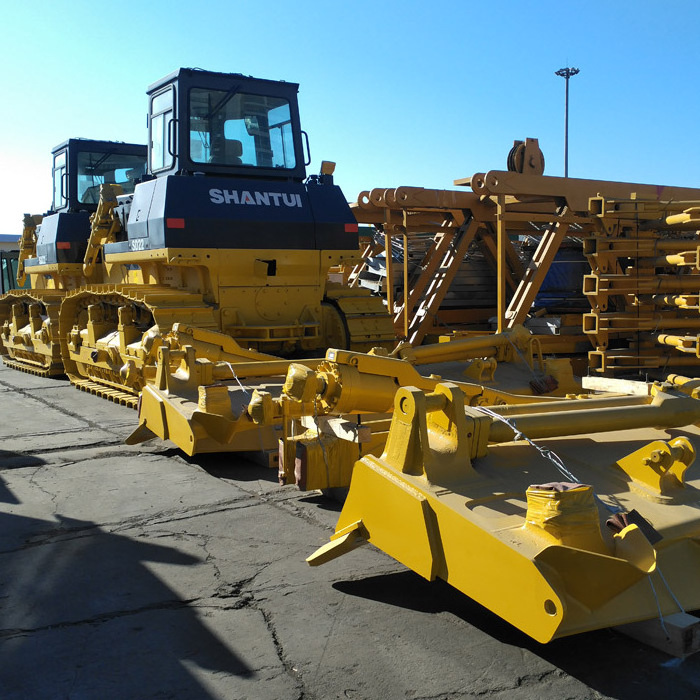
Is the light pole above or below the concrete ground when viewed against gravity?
above

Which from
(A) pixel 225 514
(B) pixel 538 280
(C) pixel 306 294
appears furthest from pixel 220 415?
(B) pixel 538 280

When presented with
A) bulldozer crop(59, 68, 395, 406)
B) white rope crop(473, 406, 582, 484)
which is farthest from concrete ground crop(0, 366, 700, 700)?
bulldozer crop(59, 68, 395, 406)

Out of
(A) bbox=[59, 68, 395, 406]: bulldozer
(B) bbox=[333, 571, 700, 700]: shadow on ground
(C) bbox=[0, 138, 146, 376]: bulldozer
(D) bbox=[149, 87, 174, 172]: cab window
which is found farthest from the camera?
(C) bbox=[0, 138, 146, 376]: bulldozer

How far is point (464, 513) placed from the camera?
3.12 meters

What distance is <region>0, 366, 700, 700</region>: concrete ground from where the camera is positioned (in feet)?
9.66

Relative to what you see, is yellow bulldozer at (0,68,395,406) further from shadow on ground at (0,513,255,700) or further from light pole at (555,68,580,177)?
light pole at (555,68,580,177)

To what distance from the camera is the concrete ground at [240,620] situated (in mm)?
2943

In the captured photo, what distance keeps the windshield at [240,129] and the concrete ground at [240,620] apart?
465 centimetres

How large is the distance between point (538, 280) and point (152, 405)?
5838 millimetres

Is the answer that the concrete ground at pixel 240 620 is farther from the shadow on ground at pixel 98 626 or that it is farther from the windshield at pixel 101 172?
the windshield at pixel 101 172

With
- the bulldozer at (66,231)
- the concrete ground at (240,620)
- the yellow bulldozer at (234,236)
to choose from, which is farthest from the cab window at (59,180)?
the concrete ground at (240,620)

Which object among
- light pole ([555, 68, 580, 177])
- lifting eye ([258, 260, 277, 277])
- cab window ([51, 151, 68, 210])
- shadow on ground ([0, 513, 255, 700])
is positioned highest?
light pole ([555, 68, 580, 177])

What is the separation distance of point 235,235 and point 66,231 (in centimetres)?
483

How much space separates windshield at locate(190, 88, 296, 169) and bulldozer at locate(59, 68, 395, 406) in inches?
0.5
